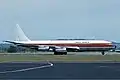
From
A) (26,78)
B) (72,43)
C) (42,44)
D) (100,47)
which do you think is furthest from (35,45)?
(26,78)

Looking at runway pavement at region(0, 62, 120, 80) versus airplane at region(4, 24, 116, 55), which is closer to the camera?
runway pavement at region(0, 62, 120, 80)

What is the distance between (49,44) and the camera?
93.5m

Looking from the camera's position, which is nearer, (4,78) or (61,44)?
(4,78)

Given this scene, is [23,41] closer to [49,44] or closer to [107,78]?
[49,44]

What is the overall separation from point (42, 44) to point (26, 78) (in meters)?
71.3

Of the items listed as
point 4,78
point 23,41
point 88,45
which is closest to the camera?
point 4,78

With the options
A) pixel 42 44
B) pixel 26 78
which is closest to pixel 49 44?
pixel 42 44

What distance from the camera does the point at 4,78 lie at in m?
21.8

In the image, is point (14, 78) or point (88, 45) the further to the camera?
point (88, 45)

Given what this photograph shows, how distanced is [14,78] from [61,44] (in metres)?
71.7

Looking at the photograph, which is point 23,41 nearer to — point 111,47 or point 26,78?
point 111,47

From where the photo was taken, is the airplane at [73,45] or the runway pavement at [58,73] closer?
the runway pavement at [58,73]

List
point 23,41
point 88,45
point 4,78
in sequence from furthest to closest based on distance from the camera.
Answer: point 23,41
point 88,45
point 4,78

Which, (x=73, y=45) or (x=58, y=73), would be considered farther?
(x=73, y=45)
